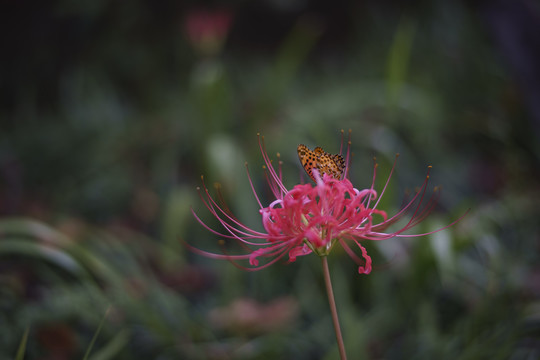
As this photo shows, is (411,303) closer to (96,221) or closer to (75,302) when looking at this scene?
(75,302)

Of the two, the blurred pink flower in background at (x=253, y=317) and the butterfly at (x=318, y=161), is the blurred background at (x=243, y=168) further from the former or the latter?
the butterfly at (x=318, y=161)

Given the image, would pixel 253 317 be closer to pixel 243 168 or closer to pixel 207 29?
pixel 243 168

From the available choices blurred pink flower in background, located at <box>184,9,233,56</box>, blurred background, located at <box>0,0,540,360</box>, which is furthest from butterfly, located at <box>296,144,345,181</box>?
blurred pink flower in background, located at <box>184,9,233,56</box>

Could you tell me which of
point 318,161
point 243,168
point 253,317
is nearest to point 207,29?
point 243,168

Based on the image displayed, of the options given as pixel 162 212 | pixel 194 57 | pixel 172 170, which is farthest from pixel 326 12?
pixel 162 212

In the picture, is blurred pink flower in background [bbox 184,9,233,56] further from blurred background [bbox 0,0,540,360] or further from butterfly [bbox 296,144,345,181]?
butterfly [bbox 296,144,345,181]

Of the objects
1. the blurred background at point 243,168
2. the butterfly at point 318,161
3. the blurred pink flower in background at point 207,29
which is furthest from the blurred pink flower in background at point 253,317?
the blurred pink flower in background at point 207,29
